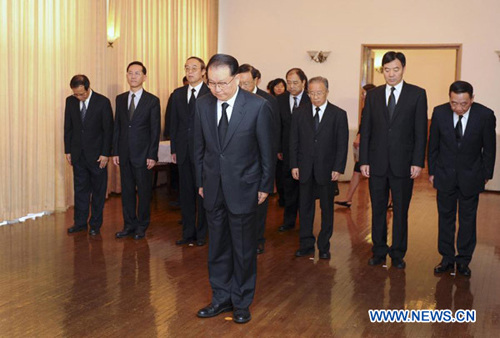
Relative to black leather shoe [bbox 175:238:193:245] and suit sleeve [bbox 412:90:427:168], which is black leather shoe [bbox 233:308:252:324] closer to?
suit sleeve [bbox 412:90:427:168]

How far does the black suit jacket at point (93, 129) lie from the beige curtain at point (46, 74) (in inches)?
39.6

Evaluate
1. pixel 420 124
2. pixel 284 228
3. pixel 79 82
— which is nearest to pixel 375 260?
pixel 420 124

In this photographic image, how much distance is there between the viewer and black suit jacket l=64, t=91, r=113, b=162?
21.4 feet

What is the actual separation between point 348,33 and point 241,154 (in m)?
8.50

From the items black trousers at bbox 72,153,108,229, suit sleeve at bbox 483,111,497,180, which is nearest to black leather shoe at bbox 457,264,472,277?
suit sleeve at bbox 483,111,497,180

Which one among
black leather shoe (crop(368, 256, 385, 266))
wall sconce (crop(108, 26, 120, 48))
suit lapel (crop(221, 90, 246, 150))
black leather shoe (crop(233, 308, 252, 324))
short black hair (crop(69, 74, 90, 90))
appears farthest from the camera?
wall sconce (crop(108, 26, 120, 48))

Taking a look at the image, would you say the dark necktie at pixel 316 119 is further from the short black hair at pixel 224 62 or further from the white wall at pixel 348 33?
the white wall at pixel 348 33

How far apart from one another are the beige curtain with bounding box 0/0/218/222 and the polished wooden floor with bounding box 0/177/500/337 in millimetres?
707

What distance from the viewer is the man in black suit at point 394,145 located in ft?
17.2

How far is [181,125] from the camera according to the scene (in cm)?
627

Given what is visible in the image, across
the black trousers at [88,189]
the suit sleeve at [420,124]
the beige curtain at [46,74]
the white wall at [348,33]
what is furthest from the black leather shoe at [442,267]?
the white wall at [348,33]

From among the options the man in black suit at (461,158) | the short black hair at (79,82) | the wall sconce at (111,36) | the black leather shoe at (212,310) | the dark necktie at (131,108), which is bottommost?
the black leather shoe at (212,310)

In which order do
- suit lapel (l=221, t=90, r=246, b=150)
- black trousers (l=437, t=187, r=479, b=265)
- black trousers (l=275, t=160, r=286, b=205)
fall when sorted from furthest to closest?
black trousers (l=275, t=160, r=286, b=205) < black trousers (l=437, t=187, r=479, b=265) < suit lapel (l=221, t=90, r=246, b=150)

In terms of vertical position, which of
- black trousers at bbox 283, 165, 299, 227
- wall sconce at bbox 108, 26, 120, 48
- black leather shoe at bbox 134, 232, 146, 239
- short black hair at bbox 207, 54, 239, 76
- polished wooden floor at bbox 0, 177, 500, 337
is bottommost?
polished wooden floor at bbox 0, 177, 500, 337
